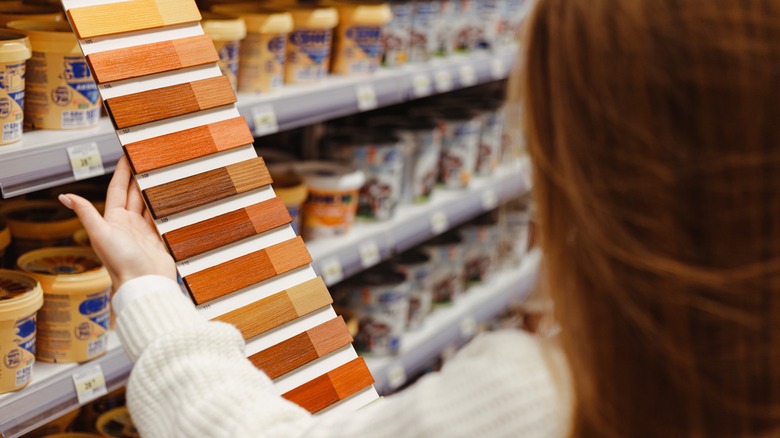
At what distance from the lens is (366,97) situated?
2244mm

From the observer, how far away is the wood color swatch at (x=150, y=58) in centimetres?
128

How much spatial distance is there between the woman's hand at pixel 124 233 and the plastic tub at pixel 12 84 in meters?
0.25

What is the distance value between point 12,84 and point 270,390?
75 cm

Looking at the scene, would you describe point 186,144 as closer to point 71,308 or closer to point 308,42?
point 71,308

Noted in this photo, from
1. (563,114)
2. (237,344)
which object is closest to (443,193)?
(237,344)

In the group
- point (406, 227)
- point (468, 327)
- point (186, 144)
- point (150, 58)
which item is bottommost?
point (468, 327)

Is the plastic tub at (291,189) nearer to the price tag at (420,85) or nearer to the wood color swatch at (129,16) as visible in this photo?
the price tag at (420,85)

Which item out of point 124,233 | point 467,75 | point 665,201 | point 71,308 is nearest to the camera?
point 665,201

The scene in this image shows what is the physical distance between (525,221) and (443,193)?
71 cm

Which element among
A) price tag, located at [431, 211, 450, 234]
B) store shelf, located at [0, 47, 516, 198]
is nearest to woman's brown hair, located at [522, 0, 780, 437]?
store shelf, located at [0, 47, 516, 198]

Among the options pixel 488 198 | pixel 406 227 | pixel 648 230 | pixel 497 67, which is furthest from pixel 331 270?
pixel 648 230

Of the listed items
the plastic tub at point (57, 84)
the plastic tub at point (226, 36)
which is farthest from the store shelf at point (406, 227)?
the plastic tub at point (57, 84)

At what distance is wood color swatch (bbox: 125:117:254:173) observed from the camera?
1279mm

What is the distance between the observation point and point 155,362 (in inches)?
42.1
